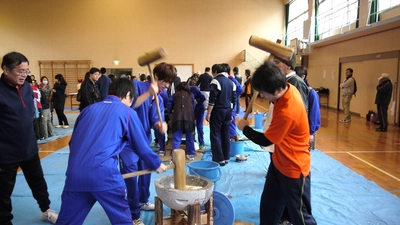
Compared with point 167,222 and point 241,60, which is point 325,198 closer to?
point 167,222

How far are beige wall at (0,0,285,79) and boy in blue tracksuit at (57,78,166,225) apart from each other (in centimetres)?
1397

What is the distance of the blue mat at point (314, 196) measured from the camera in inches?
116

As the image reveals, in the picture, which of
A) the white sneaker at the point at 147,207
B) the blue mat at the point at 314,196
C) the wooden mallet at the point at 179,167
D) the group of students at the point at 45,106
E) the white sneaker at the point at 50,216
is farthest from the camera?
the group of students at the point at 45,106

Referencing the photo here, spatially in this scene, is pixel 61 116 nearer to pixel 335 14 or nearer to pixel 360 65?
pixel 360 65

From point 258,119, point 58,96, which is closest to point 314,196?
point 258,119

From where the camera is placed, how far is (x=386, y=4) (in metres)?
8.11

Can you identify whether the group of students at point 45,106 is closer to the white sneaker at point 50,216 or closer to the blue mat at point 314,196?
the blue mat at point 314,196

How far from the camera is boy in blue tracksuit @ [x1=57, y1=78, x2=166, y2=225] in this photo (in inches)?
65.6

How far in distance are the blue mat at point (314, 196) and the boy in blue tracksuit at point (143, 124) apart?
27 cm

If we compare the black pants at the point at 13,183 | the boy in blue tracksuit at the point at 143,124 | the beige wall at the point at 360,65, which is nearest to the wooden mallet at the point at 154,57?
the boy in blue tracksuit at the point at 143,124

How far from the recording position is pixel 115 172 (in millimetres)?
1739

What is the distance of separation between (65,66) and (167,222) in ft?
49.7

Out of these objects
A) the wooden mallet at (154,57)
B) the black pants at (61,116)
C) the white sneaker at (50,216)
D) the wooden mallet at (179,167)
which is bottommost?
the white sneaker at (50,216)

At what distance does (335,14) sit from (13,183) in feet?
36.7
